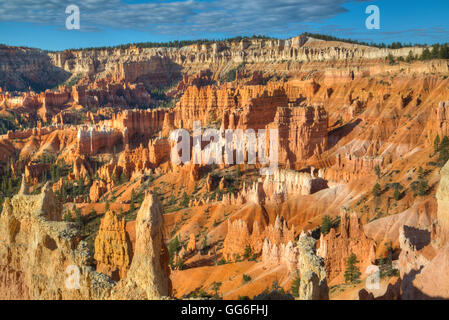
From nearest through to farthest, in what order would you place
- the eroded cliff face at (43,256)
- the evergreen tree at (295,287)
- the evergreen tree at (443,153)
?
the eroded cliff face at (43,256)
the evergreen tree at (295,287)
the evergreen tree at (443,153)

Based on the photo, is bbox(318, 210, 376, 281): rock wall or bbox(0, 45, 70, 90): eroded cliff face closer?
bbox(318, 210, 376, 281): rock wall

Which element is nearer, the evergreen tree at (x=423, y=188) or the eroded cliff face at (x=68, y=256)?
the eroded cliff face at (x=68, y=256)

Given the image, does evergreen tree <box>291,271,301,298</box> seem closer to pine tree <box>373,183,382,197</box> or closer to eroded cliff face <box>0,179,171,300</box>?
eroded cliff face <box>0,179,171,300</box>

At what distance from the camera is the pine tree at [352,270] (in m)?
26.0

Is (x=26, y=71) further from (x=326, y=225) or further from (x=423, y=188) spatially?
(x=423, y=188)

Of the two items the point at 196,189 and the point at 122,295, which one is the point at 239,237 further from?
the point at 122,295

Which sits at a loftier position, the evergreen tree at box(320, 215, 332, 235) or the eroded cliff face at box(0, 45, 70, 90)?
the eroded cliff face at box(0, 45, 70, 90)

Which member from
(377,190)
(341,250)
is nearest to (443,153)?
(377,190)

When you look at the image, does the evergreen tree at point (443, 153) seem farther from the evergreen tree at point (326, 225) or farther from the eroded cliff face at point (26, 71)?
the eroded cliff face at point (26, 71)

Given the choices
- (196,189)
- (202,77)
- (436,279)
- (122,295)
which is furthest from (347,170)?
(202,77)

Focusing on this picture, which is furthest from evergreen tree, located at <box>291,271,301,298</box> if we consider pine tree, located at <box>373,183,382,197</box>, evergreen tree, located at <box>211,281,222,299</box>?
pine tree, located at <box>373,183,382,197</box>

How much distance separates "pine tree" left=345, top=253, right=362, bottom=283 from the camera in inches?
1023

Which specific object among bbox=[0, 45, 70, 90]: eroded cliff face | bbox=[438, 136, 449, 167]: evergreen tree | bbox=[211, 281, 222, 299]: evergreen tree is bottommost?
bbox=[211, 281, 222, 299]: evergreen tree

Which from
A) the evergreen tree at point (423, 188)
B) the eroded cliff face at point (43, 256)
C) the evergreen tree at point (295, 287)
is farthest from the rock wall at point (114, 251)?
the evergreen tree at point (423, 188)
